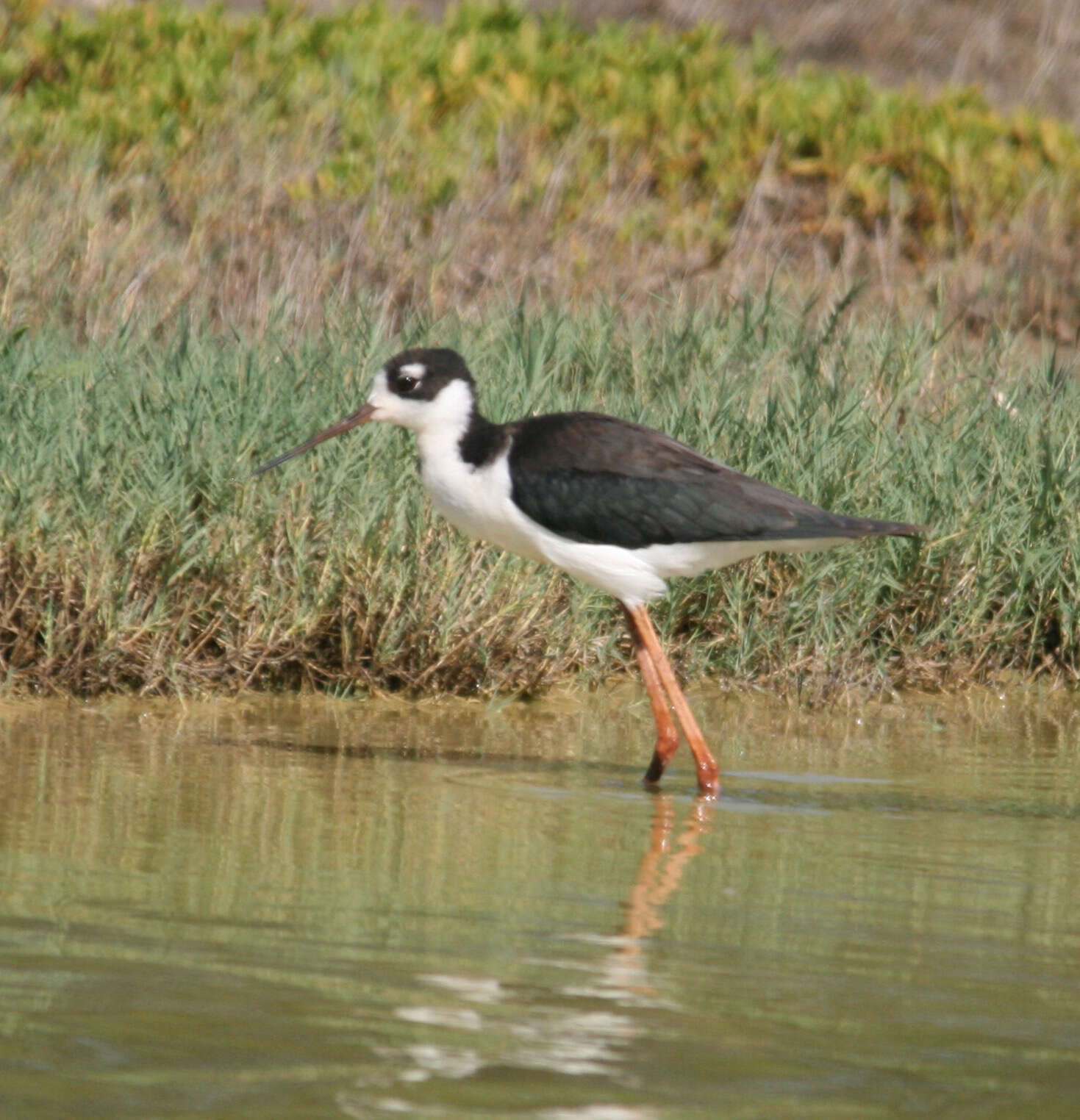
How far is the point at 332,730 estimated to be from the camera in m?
6.26

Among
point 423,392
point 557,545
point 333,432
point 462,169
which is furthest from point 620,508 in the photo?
point 462,169

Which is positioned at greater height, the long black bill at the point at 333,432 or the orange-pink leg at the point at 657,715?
the long black bill at the point at 333,432

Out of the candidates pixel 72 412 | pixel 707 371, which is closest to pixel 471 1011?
pixel 72 412

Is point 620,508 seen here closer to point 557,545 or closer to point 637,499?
point 637,499

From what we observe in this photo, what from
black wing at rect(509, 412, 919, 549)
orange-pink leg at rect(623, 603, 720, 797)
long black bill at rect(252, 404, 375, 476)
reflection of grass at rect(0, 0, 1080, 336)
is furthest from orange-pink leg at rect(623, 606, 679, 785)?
reflection of grass at rect(0, 0, 1080, 336)

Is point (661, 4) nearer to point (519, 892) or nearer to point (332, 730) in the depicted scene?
point (332, 730)

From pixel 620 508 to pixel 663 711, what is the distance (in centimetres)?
60

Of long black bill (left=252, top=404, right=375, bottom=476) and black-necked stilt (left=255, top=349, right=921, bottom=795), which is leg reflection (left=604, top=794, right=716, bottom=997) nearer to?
black-necked stilt (left=255, top=349, right=921, bottom=795)

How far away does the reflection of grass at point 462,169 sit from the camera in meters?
9.62

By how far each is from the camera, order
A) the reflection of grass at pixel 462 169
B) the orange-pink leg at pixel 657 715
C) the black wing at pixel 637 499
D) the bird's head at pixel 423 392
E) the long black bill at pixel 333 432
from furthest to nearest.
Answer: the reflection of grass at pixel 462 169 < the long black bill at pixel 333 432 < the bird's head at pixel 423 392 < the black wing at pixel 637 499 < the orange-pink leg at pixel 657 715

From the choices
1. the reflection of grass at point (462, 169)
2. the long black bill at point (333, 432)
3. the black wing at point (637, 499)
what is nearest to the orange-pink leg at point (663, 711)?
the black wing at point (637, 499)

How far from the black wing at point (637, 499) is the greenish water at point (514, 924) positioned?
0.68 m

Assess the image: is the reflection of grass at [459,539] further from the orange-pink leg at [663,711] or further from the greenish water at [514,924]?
the orange-pink leg at [663,711]

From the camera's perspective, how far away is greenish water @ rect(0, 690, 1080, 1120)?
302 cm
